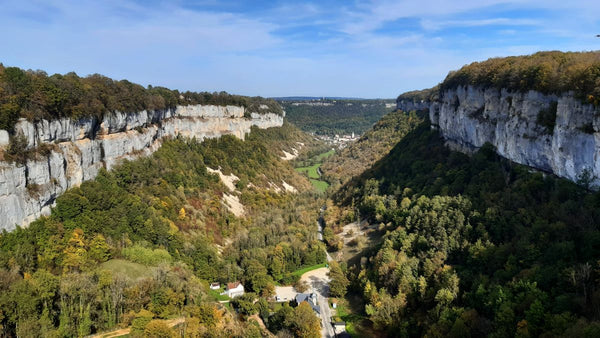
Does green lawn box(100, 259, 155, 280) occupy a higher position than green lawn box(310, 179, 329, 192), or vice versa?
green lawn box(100, 259, 155, 280)

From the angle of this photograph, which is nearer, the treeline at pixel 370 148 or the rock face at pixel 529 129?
the rock face at pixel 529 129

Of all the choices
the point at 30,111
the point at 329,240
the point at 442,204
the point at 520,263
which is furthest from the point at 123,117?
the point at 520,263

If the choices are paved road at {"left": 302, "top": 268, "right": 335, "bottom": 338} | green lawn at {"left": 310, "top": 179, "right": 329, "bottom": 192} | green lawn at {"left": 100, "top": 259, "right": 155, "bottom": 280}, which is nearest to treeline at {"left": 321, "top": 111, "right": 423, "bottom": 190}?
green lawn at {"left": 310, "top": 179, "right": 329, "bottom": 192}

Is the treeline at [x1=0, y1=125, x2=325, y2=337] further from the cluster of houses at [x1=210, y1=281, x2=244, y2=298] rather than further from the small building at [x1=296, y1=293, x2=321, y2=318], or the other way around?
the small building at [x1=296, y1=293, x2=321, y2=318]

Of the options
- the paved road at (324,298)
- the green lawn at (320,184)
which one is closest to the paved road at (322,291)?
the paved road at (324,298)

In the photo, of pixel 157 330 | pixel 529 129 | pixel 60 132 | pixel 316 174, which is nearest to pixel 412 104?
pixel 316 174

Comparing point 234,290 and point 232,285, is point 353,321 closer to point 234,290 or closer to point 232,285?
point 234,290

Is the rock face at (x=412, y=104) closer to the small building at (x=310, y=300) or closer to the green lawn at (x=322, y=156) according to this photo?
the green lawn at (x=322, y=156)
